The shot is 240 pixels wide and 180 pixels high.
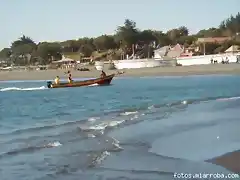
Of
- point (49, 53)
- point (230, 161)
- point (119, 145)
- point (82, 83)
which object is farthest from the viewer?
point (49, 53)

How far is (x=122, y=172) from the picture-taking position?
915 cm

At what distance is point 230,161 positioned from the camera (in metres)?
9.58

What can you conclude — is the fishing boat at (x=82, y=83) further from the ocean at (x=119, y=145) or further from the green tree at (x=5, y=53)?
the green tree at (x=5, y=53)

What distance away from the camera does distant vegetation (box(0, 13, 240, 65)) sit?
415 feet

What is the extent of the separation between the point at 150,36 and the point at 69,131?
392 feet

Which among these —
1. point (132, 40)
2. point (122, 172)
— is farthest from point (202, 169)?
point (132, 40)

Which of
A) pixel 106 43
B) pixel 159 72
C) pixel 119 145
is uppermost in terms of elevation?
pixel 106 43

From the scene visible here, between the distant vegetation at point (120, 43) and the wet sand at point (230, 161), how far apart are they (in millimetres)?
100166

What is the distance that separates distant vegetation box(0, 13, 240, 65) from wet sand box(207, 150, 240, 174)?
100 metres

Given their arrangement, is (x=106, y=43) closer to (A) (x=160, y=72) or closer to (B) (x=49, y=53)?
(B) (x=49, y=53)

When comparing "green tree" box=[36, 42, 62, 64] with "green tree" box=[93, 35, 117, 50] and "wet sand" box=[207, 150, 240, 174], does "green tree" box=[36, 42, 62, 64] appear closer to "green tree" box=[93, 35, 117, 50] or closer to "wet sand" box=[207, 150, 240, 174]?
"green tree" box=[93, 35, 117, 50]

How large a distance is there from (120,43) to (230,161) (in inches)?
4736

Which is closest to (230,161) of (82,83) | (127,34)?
(82,83)

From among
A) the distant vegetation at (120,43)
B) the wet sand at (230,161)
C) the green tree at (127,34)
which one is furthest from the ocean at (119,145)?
the green tree at (127,34)
